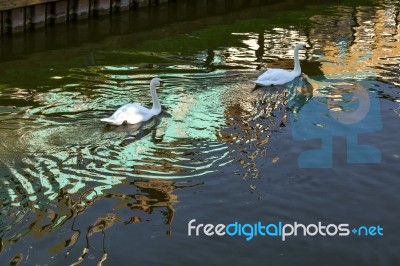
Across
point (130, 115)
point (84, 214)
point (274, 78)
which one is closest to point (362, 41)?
point (274, 78)

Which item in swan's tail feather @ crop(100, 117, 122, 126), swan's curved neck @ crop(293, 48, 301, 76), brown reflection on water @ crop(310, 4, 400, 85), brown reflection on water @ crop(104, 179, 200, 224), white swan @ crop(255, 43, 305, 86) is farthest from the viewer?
brown reflection on water @ crop(310, 4, 400, 85)

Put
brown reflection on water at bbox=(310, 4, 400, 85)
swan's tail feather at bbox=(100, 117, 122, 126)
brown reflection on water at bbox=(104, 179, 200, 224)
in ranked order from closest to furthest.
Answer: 1. brown reflection on water at bbox=(104, 179, 200, 224)
2. swan's tail feather at bbox=(100, 117, 122, 126)
3. brown reflection on water at bbox=(310, 4, 400, 85)

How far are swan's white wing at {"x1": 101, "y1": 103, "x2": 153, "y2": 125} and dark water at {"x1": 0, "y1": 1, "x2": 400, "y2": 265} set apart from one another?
325mm

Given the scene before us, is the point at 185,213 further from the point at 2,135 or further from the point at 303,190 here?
the point at 2,135

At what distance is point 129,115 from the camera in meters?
15.8

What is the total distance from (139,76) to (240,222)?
28.1 ft

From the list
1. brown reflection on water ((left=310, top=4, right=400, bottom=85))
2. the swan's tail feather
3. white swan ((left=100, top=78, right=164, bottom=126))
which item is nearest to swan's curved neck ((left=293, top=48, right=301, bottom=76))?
brown reflection on water ((left=310, top=4, right=400, bottom=85))

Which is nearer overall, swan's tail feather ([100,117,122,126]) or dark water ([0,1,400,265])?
dark water ([0,1,400,265])

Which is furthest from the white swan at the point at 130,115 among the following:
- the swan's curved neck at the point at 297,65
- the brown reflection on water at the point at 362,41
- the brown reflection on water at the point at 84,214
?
the brown reflection on water at the point at 362,41

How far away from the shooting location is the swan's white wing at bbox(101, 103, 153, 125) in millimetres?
15555

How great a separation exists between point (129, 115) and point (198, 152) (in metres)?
2.10

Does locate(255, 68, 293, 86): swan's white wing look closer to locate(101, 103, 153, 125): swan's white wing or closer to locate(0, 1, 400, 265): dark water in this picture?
locate(0, 1, 400, 265): dark water

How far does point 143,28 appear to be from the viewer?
2672cm

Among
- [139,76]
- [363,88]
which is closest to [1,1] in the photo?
[139,76]
